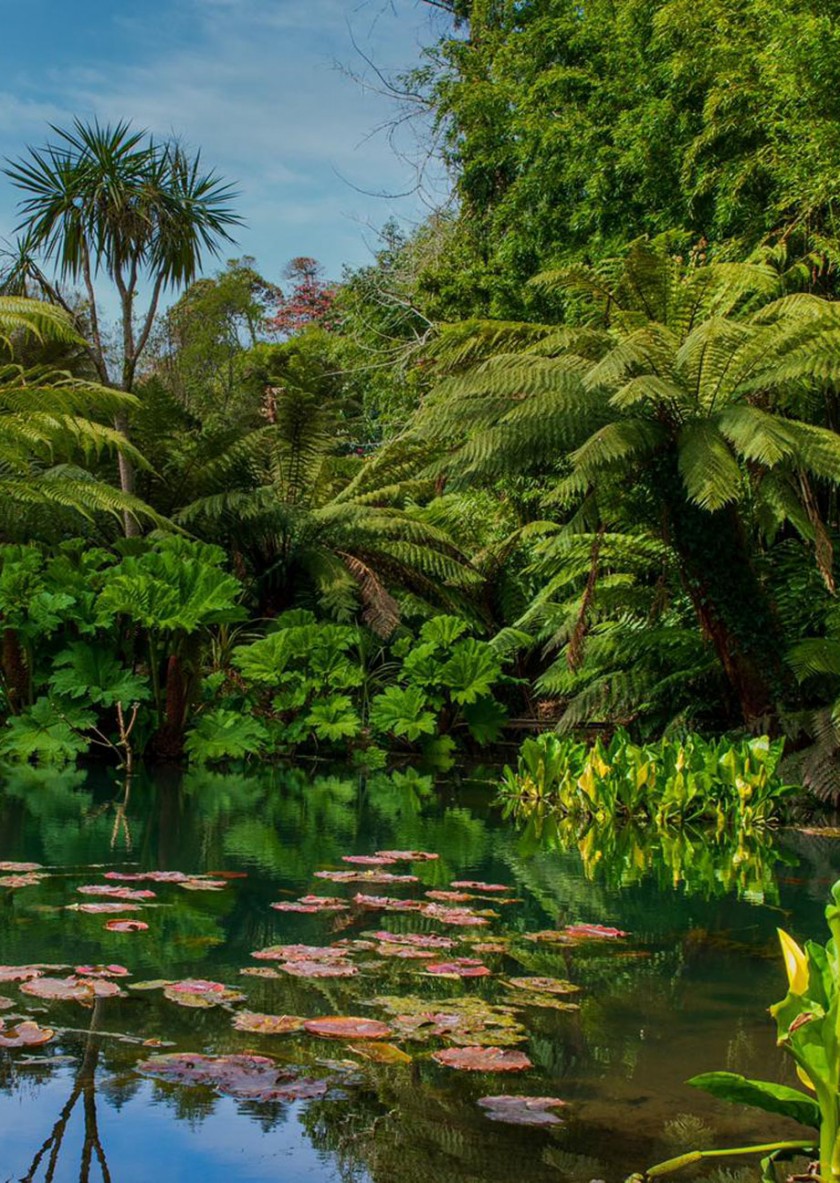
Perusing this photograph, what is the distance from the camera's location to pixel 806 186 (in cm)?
713

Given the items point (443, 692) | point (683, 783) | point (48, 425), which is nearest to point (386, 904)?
point (683, 783)

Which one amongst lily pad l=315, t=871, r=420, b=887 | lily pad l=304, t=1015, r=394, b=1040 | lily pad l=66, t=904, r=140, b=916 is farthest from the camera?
lily pad l=315, t=871, r=420, b=887

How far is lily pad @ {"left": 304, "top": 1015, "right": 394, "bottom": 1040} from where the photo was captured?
5.58 feet

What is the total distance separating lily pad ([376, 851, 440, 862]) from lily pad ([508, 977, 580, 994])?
1.34m

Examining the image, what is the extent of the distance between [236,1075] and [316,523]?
757 centimetres

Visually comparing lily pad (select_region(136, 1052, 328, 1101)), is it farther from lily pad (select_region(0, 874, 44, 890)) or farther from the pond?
lily pad (select_region(0, 874, 44, 890))

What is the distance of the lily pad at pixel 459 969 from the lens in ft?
6.90

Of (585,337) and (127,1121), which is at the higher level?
(585,337)

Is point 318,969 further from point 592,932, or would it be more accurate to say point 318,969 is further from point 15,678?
point 15,678


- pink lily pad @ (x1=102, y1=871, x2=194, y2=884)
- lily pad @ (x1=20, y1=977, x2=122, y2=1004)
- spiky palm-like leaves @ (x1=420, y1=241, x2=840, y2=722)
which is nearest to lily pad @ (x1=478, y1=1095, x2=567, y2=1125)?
lily pad @ (x1=20, y1=977, x2=122, y2=1004)

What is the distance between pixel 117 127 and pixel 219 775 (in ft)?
19.9

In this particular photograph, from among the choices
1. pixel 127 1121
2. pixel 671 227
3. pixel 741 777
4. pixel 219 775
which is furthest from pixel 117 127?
pixel 127 1121

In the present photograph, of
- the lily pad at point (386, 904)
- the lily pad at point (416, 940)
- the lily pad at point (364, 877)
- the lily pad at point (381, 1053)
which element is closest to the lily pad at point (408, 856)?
the lily pad at point (364, 877)

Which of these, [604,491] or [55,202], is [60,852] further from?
[55,202]
